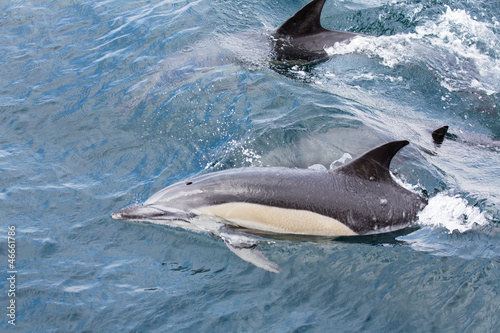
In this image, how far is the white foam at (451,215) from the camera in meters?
6.33

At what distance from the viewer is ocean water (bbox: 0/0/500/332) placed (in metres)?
5.36

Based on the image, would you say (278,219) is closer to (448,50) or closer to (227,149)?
(227,149)

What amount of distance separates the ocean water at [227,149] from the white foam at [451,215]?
0.08 feet

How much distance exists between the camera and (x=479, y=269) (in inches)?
226

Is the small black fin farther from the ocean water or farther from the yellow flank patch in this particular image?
the yellow flank patch

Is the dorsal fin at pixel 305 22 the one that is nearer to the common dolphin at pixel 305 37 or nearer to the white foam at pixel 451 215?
the common dolphin at pixel 305 37

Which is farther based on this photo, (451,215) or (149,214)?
(451,215)

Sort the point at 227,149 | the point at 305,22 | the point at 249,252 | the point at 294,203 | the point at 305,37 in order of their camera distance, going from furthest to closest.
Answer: the point at 305,37 < the point at 305,22 < the point at 227,149 < the point at 294,203 < the point at 249,252

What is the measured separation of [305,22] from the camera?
1077 cm

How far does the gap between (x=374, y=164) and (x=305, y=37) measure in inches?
230

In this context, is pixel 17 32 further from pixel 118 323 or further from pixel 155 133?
pixel 118 323

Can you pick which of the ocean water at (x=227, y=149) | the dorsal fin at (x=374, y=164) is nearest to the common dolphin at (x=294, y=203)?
the dorsal fin at (x=374, y=164)

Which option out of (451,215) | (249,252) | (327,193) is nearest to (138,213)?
(249,252)

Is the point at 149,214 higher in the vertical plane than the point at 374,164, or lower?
lower
